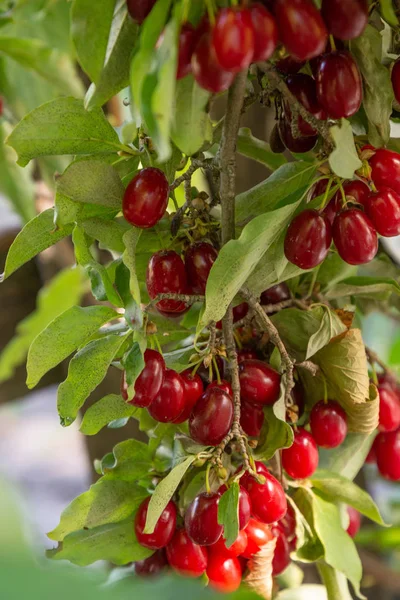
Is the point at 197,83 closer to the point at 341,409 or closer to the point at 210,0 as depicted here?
the point at 210,0

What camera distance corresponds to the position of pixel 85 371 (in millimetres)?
497

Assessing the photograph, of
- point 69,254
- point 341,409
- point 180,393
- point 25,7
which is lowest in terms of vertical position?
point 69,254

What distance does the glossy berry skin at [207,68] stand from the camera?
35cm

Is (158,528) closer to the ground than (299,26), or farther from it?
closer to the ground

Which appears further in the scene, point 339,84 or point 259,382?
point 259,382

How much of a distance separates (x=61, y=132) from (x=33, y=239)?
8 cm

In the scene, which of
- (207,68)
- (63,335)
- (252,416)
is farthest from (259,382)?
(207,68)

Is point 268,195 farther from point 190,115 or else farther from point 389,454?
point 389,454

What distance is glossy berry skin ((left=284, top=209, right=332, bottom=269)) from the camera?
0.46 metres

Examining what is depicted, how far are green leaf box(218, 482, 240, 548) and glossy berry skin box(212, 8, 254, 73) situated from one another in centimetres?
30

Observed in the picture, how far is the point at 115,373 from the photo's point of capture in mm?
1100

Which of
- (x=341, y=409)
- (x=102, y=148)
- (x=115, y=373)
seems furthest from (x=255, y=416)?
(x=115, y=373)

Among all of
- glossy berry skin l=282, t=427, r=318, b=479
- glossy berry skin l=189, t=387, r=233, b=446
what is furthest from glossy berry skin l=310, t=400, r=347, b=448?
glossy berry skin l=189, t=387, r=233, b=446

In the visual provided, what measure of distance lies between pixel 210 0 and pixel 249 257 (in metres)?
0.16
